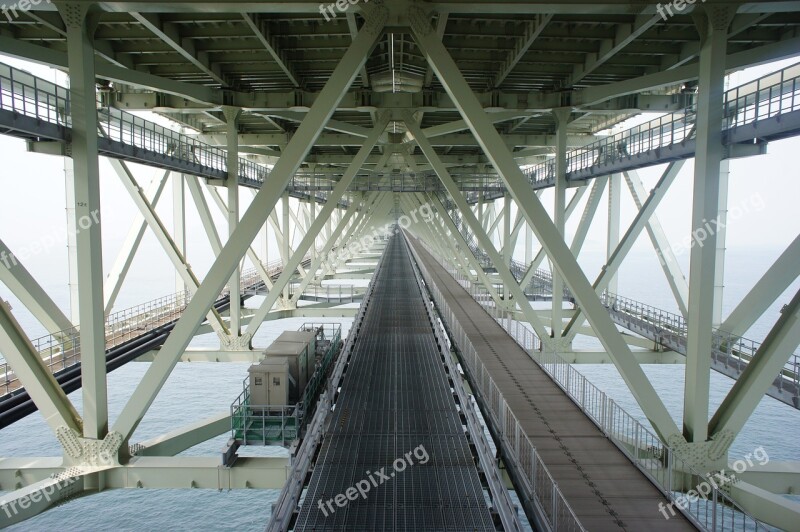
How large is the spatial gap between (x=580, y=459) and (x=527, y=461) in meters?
1.03

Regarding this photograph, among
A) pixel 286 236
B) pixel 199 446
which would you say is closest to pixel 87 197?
pixel 286 236

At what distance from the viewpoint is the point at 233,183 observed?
18.0 metres

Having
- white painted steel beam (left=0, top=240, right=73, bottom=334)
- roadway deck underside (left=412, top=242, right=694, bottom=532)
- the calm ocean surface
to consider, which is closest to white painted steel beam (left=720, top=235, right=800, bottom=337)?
roadway deck underside (left=412, top=242, right=694, bottom=532)

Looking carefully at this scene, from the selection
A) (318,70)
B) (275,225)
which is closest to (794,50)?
(318,70)

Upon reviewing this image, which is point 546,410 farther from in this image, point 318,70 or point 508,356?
point 318,70

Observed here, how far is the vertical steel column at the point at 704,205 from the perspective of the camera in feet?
29.6

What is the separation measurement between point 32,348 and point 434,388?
7.50m

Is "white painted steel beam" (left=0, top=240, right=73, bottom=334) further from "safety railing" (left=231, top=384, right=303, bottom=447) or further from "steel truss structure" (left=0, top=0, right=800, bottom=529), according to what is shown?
"safety railing" (left=231, top=384, right=303, bottom=447)

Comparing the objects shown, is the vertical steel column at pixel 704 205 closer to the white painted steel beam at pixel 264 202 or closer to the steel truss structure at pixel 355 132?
the steel truss structure at pixel 355 132

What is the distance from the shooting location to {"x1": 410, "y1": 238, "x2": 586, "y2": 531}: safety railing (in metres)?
6.38

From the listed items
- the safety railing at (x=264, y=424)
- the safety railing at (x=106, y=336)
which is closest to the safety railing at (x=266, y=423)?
the safety railing at (x=264, y=424)

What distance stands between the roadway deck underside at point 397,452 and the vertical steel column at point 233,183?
647 cm
